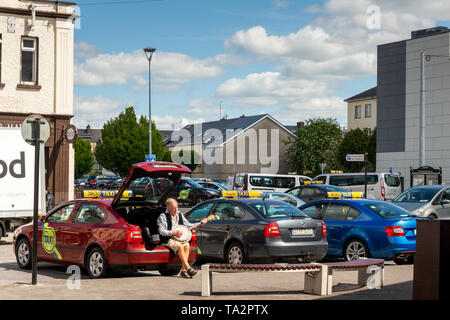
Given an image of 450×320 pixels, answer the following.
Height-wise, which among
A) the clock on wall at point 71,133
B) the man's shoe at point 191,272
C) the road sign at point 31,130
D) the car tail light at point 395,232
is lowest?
the man's shoe at point 191,272

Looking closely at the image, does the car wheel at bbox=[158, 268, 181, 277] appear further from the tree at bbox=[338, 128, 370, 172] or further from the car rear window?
the tree at bbox=[338, 128, 370, 172]

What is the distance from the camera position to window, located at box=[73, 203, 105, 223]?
1282cm

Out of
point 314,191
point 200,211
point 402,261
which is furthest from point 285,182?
point 200,211

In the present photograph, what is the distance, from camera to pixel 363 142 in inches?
3093

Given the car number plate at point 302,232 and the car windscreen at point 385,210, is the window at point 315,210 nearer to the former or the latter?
the car windscreen at point 385,210

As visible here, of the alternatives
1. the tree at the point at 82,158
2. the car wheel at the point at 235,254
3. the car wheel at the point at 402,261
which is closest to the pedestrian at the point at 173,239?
the car wheel at the point at 235,254

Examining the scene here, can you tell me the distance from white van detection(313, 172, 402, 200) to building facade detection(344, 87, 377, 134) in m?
45.0

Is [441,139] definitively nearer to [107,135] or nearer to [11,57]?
[11,57]

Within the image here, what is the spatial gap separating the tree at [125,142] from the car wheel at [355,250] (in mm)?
62524

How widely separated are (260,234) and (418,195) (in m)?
12.0

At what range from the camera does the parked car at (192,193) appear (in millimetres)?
41406

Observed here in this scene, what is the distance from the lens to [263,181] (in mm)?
45125

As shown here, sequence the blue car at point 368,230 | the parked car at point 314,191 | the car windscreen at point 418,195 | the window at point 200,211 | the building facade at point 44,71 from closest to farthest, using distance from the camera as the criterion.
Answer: the blue car at point 368,230
the window at point 200,211
the car windscreen at point 418,195
the building facade at point 44,71
the parked car at point 314,191

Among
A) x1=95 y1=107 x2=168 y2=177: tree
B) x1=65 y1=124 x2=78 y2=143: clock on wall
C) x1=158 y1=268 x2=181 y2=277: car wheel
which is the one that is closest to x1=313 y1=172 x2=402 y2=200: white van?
x1=65 y1=124 x2=78 y2=143: clock on wall
